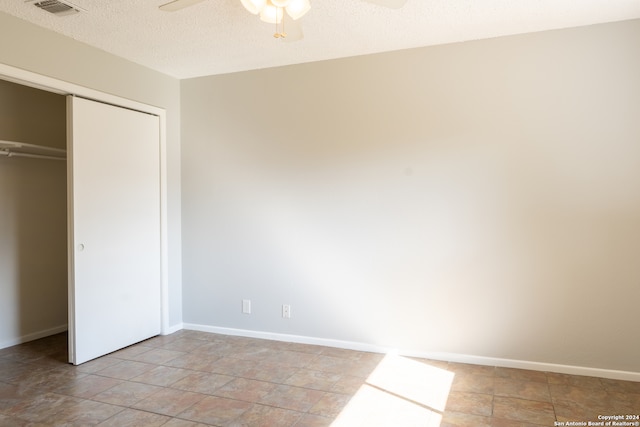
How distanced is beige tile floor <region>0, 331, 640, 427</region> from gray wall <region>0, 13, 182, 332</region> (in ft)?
3.47

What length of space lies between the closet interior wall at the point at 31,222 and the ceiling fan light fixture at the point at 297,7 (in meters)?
3.08

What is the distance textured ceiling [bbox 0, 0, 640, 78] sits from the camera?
2725mm

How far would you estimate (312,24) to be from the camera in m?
2.98

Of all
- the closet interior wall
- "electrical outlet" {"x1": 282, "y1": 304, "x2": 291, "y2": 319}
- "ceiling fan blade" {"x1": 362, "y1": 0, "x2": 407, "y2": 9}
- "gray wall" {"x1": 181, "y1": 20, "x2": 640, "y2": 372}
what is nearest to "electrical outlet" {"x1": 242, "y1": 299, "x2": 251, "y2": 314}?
"gray wall" {"x1": 181, "y1": 20, "x2": 640, "y2": 372}

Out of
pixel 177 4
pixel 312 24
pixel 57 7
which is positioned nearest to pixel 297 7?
pixel 177 4

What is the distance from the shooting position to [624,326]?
119 inches

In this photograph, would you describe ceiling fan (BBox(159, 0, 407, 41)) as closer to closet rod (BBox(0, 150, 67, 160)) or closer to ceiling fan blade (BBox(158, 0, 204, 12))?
ceiling fan blade (BBox(158, 0, 204, 12))

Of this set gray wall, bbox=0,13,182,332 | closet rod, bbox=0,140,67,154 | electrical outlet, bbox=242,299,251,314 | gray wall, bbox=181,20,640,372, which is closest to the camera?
gray wall, bbox=0,13,182,332

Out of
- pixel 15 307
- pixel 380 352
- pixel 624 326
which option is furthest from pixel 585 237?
pixel 15 307

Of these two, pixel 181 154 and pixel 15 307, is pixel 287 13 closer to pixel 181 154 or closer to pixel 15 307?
pixel 181 154

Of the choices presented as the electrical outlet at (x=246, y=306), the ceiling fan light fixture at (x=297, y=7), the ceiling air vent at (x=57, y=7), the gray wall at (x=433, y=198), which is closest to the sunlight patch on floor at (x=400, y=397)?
the gray wall at (x=433, y=198)

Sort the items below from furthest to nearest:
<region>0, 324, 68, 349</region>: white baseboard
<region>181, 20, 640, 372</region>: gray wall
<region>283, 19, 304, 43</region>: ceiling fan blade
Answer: <region>0, 324, 68, 349</region>: white baseboard
<region>181, 20, 640, 372</region>: gray wall
<region>283, 19, 304, 43</region>: ceiling fan blade

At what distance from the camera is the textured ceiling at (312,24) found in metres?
2.72

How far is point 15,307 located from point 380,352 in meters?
3.23
